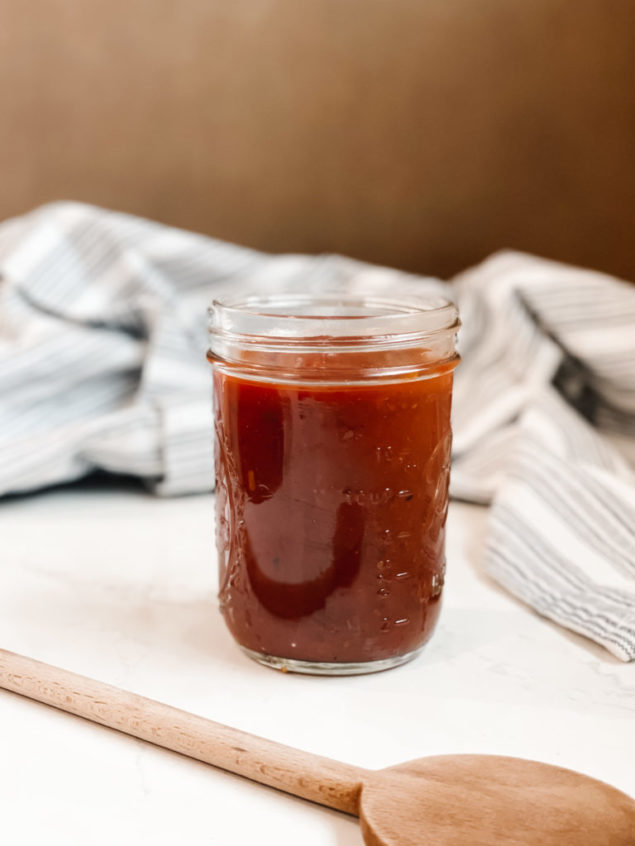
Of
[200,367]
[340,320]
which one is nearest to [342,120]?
[200,367]

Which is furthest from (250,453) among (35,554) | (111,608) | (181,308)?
(181,308)

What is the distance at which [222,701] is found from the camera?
547 mm

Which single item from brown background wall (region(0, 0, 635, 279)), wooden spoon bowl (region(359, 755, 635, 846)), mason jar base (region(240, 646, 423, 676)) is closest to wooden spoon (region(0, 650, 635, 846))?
wooden spoon bowl (region(359, 755, 635, 846))

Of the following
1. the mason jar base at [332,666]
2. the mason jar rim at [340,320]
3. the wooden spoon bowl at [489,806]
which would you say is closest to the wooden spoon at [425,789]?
the wooden spoon bowl at [489,806]

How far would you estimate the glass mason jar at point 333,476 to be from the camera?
55 cm

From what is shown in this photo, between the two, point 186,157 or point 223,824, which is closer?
point 223,824

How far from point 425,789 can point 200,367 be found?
654 millimetres

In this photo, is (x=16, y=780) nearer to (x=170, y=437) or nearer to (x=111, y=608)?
(x=111, y=608)

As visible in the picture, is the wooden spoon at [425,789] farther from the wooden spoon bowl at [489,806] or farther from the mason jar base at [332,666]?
the mason jar base at [332,666]

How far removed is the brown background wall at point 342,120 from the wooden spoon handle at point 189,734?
3.13 ft

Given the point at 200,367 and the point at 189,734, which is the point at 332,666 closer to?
the point at 189,734

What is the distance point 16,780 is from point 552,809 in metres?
0.26

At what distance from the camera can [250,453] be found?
0.57 metres

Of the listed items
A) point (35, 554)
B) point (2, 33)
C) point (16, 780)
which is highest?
point (2, 33)
